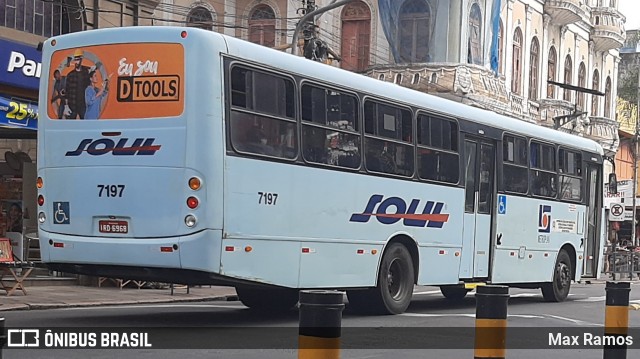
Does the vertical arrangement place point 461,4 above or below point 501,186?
above

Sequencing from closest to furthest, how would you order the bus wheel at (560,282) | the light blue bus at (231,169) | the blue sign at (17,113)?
the light blue bus at (231,169), the blue sign at (17,113), the bus wheel at (560,282)

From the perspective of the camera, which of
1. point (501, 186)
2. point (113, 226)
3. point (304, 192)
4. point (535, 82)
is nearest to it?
point (113, 226)

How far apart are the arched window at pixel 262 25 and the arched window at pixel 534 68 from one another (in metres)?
12.5

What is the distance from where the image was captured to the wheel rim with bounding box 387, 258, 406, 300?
1514 centimetres

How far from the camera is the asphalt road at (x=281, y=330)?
10444 millimetres

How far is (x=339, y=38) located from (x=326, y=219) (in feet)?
76.4

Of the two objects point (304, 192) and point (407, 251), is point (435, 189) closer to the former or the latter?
point (407, 251)

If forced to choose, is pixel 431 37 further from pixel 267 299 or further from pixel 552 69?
pixel 267 299

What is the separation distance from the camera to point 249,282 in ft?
39.7

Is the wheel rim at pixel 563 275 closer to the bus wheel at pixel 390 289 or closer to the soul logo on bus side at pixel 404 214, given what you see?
the soul logo on bus side at pixel 404 214

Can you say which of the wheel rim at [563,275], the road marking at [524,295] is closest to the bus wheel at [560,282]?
the wheel rim at [563,275]

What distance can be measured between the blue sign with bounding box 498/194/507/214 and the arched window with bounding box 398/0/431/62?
1718 cm

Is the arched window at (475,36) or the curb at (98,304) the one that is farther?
the arched window at (475,36)

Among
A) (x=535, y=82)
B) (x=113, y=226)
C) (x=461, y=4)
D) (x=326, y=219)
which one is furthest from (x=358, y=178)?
(x=535, y=82)
